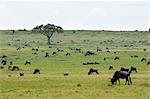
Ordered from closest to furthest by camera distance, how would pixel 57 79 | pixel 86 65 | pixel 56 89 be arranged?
1. pixel 56 89
2. pixel 57 79
3. pixel 86 65

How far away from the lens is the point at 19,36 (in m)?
137

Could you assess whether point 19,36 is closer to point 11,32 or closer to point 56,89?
point 11,32

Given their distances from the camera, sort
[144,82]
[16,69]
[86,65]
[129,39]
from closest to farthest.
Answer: [144,82]
[16,69]
[86,65]
[129,39]

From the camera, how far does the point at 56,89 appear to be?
28.8 meters

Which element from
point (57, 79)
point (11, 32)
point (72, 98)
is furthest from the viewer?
point (11, 32)

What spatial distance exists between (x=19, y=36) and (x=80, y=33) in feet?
74.6

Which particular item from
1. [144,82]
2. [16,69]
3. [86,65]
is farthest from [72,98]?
[86,65]

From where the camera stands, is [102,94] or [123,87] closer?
[102,94]

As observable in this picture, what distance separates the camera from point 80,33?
491ft

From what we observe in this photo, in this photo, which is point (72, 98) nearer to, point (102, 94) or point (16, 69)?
point (102, 94)

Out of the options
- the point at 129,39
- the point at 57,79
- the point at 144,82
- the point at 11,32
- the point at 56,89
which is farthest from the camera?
the point at 11,32

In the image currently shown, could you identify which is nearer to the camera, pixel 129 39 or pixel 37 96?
pixel 37 96

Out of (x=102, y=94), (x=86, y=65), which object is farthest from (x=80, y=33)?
(x=102, y=94)

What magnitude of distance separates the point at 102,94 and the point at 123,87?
4476 millimetres
